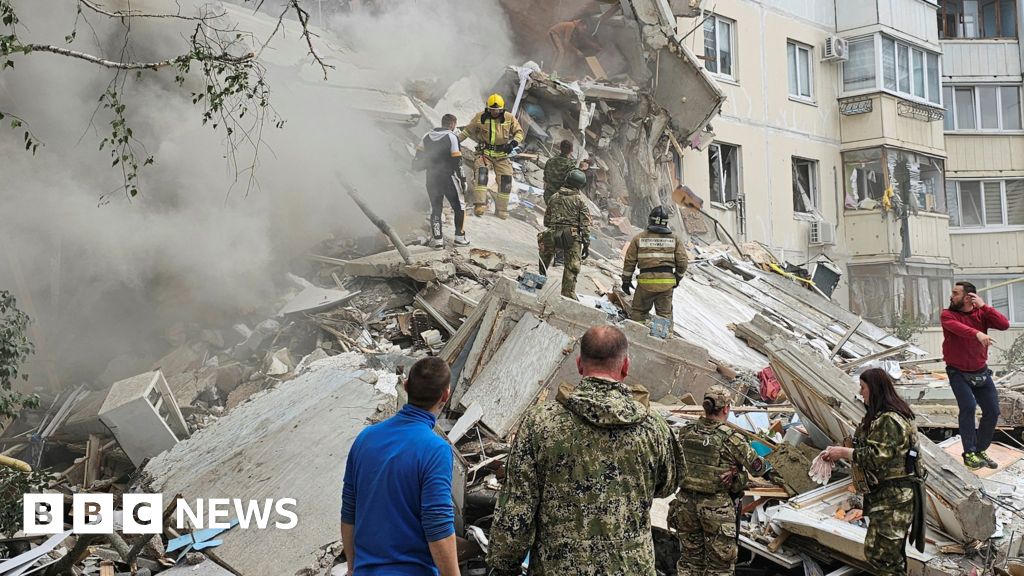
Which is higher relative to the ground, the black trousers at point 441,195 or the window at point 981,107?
the window at point 981,107

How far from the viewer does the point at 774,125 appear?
18094 mm

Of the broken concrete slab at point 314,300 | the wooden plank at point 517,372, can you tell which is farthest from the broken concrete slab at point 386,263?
the wooden plank at point 517,372

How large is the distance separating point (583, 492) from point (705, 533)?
1867 mm

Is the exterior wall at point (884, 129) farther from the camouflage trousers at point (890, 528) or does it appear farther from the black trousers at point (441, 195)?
the camouflage trousers at point (890, 528)

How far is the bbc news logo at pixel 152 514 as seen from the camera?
4.79 meters

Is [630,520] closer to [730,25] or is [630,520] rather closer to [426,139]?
[426,139]

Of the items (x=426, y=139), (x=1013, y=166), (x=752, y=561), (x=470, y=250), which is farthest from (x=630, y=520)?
(x=1013, y=166)

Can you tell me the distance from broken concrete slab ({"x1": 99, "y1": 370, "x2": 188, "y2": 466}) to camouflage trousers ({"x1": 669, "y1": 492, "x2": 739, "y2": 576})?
4.13 metres

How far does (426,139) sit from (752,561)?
241 inches

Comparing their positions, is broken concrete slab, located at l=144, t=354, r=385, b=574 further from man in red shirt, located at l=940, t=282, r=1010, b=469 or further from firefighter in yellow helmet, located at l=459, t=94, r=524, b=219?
Answer: firefighter in yellow helmet, located at l=459, t=94, r=524, b=219

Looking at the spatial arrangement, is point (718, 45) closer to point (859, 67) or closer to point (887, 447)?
point (859, 67)

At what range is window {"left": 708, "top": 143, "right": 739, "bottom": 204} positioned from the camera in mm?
17219

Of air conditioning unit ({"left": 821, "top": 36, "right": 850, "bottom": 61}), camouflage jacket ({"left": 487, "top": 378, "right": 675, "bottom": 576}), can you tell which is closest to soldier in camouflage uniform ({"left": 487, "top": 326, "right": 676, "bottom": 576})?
camouflage jacket ({"left": 487, "top": 378, "right": 675, "bottom": 576})

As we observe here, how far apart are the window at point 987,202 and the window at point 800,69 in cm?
548
